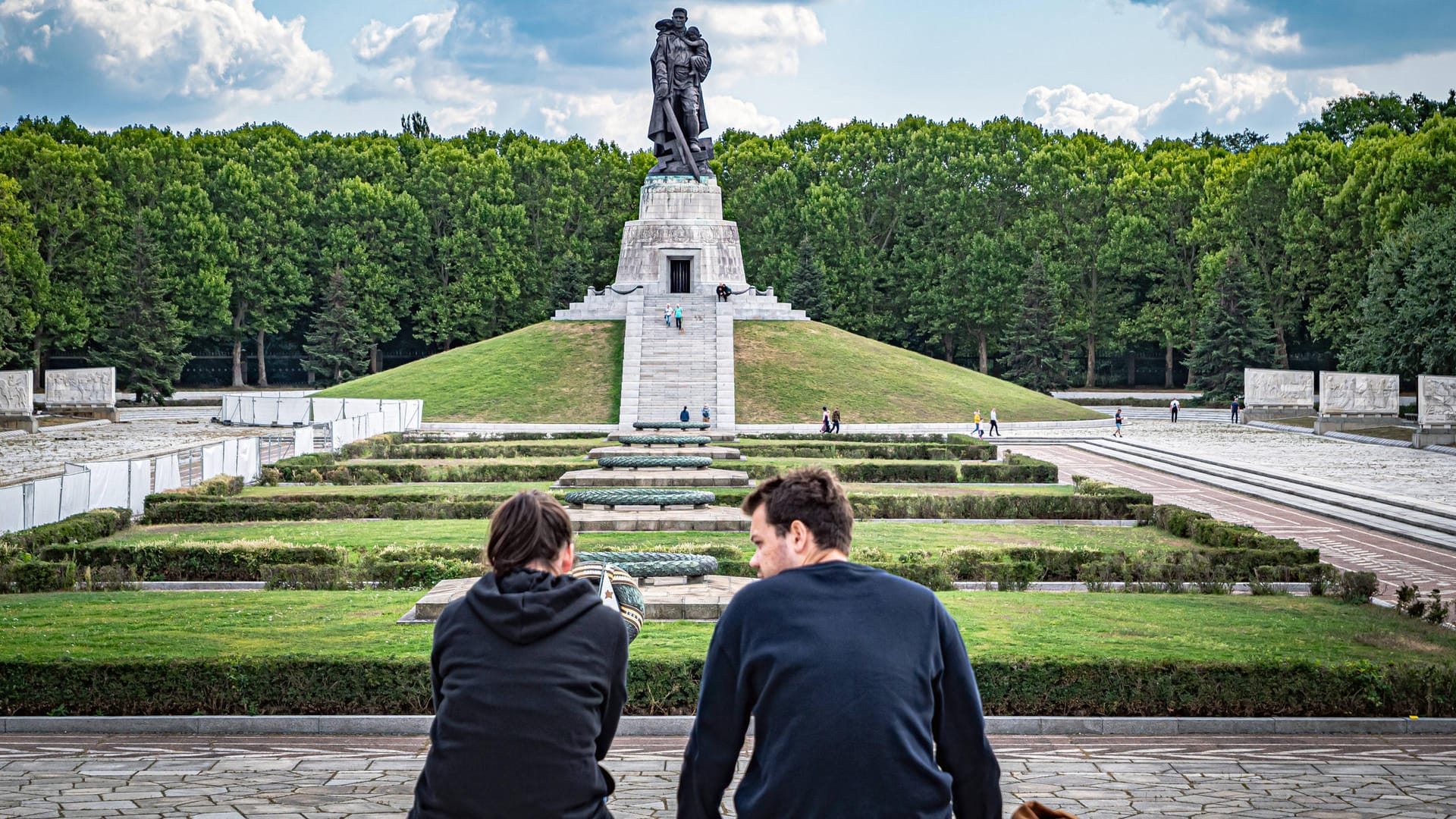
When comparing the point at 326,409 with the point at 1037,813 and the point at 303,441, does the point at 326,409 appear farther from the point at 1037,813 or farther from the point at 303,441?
the point at 1037,813

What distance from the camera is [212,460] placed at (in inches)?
887

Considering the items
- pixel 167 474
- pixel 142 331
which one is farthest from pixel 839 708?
pixel 142 331

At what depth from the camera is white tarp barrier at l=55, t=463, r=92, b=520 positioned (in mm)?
17703

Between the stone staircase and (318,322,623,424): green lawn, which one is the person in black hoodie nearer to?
the stone staircase

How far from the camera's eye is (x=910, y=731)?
344 cm

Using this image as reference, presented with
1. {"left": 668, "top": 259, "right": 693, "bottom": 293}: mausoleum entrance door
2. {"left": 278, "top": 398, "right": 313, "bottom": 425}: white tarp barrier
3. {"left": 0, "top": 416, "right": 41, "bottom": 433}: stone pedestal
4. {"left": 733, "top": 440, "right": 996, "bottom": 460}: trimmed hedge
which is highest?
{"left": 668, "top": 259, "right": 693, "bottom": 293}: mausoleum entrance door

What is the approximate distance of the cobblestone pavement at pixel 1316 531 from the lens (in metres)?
16.1

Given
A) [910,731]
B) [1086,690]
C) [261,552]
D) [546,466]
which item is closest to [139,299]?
[546,466]

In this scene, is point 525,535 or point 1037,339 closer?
point 525,535

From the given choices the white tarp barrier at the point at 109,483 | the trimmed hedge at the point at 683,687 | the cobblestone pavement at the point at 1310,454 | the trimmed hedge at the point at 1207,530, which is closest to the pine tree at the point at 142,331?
the white tarp barrier at the point at 109,483

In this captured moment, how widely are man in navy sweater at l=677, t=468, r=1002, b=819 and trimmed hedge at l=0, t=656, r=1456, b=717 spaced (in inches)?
206

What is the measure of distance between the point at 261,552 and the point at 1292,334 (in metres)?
54.9

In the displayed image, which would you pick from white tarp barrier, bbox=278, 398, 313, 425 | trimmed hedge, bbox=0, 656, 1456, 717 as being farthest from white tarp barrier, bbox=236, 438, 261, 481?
white tarp barrier, bbox=278, 398, 313, 425

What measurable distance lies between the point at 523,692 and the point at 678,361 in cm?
3738
